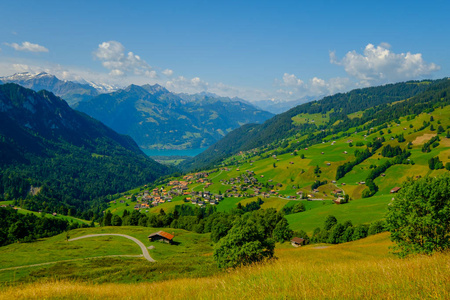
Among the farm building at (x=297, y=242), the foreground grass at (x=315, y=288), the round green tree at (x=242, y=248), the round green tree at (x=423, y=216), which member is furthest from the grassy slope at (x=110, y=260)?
the foreground grass at (x=315, y=288)

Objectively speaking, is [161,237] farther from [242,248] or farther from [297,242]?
[242,248]

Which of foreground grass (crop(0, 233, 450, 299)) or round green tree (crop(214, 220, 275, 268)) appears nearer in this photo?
foreground grass (crop(0, 233, 450, 299))

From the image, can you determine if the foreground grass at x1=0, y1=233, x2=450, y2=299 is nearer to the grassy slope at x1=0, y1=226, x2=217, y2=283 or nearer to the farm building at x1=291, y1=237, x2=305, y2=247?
the grassy slope at x1=0, y1=226, x2=217, y2=283

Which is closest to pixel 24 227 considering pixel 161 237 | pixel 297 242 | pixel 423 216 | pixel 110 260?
pixel 161 237

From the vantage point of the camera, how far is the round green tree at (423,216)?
2067 centimetres

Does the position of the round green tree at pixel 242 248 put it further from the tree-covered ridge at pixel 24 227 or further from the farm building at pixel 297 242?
the tree-covered ridge at pixel 24 227

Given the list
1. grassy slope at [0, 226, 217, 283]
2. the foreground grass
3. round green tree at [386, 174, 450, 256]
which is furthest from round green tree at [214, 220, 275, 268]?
the foreground grass

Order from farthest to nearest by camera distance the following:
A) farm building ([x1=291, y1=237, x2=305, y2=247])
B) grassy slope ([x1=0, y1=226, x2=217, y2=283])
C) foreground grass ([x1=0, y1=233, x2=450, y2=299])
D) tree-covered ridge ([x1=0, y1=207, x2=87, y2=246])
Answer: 1. tree-covered ridge ([x1=0, y1=207, x2=87, y2=246])
2. farm building ([x1=291, y1=237, x2=305, y2=247])
3. grassy slope ([x1=0, y1=226, x2=217, y2=283])
4. foreground grass ([x1=0, y1=233, x2=450, y2=299])

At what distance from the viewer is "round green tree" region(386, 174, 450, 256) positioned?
67.8ft

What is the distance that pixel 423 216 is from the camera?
2111 cm

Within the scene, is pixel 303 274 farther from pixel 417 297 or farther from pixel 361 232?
pixel 361 232

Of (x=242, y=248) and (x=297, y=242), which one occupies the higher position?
(x=242, y=248)

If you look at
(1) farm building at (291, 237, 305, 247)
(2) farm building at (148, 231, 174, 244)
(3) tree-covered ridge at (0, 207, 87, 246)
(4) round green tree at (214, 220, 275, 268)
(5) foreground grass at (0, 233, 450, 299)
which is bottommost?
(1) farm building at (291, 237, 305, 247)

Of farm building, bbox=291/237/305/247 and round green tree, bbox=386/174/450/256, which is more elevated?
round green tree, bbox=386/174/450/256
